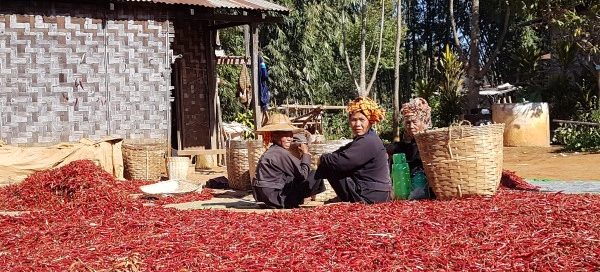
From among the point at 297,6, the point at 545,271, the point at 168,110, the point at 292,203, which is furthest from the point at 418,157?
the point at 297,6

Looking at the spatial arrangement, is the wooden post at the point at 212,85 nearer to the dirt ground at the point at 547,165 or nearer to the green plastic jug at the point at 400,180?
the dirt ground at the point at 547,165

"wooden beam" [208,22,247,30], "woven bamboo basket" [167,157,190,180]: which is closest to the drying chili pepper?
"woven bamboo basket" [167,157,190,180]

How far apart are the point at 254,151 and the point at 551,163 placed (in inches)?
284

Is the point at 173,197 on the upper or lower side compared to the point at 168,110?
lower

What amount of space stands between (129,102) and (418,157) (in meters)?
5.87

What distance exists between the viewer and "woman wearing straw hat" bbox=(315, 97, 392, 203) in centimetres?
633

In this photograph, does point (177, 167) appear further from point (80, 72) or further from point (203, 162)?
point (203, 162)

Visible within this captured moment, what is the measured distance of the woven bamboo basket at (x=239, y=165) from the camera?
9.05 metres

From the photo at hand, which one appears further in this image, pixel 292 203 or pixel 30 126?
pixel 30 126

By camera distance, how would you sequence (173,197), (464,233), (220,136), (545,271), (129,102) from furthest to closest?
(220,136)
(129,102)
(173,197)
(464,233)
(545,271)

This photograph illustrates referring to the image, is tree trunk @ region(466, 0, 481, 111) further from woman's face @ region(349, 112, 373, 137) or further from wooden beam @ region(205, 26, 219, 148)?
woman's face @ region(349, 112, 373, 137)

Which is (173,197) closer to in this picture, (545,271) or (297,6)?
(545,271)

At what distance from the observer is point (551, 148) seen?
1647 centimetres

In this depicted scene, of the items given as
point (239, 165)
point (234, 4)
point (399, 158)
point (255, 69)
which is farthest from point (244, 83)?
point (399, 158)
